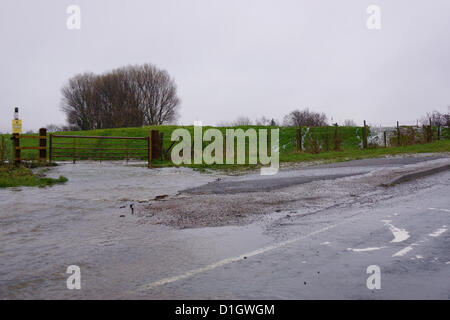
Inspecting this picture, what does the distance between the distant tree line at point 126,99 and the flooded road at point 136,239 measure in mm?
60548

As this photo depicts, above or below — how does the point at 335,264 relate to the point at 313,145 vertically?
below

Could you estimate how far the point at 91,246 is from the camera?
18.9 ft

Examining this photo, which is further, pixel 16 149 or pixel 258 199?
pixel 16 149

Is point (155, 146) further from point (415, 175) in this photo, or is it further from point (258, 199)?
point (258, 199)

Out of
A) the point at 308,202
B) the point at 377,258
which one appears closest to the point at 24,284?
the point at 377,258

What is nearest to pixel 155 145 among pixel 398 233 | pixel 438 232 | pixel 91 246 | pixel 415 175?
pixel 415 175

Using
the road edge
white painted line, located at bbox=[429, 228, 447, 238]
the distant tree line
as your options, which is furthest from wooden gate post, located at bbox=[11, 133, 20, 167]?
the distant tree line

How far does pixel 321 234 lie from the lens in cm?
620

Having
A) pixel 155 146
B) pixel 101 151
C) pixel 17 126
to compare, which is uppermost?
pixel 17 126

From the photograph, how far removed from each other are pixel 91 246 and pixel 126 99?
68416 millimetres

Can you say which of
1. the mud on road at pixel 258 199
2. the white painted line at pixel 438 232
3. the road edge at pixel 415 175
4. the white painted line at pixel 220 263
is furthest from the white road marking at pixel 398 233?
the road edge at pixel 415 175

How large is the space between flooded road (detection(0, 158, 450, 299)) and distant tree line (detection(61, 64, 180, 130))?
60.5 metres

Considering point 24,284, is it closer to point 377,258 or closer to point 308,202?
point 377,258

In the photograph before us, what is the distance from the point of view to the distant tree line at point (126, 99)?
71.2 metres
